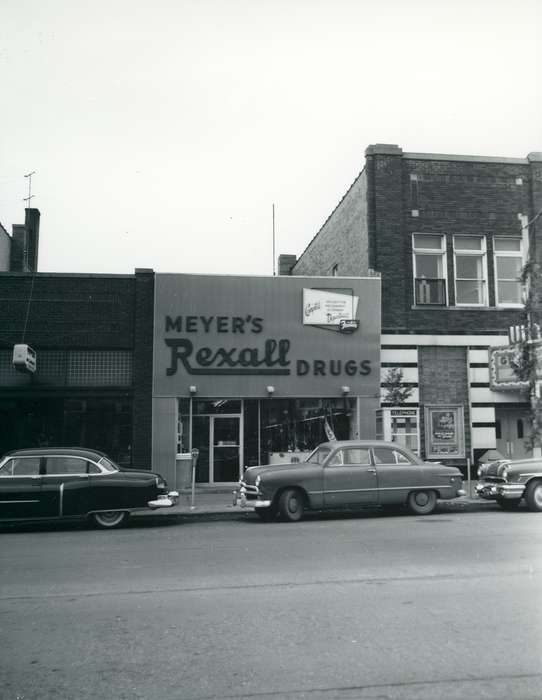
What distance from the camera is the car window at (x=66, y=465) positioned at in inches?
517

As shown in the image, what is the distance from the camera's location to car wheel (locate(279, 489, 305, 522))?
44.3 ft

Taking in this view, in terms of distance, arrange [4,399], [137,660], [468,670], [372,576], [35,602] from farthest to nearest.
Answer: [4,399]
[372,576]
[35,602]
[137,660]
[468,670]

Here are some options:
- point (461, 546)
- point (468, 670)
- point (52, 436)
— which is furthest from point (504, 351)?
point (468, 670)

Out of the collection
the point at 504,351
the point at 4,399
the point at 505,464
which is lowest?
the point at 505,464

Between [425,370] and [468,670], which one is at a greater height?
[425,370]

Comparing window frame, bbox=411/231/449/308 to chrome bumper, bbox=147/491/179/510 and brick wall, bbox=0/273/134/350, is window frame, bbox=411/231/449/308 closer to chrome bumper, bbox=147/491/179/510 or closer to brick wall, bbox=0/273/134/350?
brick wall, bbox=0/273/134/350

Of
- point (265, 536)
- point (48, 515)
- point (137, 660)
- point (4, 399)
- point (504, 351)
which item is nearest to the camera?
point (137, 660)

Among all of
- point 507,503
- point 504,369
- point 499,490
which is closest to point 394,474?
point 499,490

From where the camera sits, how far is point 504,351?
64.8 ft

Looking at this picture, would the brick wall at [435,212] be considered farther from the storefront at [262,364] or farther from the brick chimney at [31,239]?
the brick chimney at [31,239]

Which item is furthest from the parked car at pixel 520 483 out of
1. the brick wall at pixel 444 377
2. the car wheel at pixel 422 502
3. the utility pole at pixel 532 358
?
the brick wall at pixel 444 377

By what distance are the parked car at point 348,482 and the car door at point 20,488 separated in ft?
12.8

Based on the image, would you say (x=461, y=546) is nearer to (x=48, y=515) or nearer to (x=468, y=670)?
(x=468, y=670)

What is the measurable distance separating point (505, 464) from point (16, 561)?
32.7 ft
